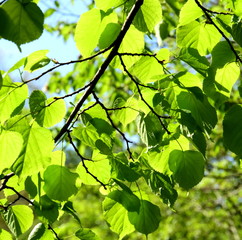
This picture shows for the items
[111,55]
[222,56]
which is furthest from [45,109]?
[222,56]

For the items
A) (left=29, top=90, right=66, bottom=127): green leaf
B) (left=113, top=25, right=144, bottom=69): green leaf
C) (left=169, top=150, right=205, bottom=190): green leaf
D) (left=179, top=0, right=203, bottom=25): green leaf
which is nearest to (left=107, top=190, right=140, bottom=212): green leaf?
(left=169, top=150, right=205, bottom=190): green leaf

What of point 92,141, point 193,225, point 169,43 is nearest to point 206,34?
point 92,141

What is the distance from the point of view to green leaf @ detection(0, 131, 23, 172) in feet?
2.12

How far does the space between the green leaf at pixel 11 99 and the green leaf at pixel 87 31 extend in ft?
0.51

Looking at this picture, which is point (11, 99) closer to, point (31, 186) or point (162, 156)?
point (31, 186)

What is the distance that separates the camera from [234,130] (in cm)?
76

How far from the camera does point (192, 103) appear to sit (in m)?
0.75

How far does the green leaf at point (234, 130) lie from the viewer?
752 millimetres

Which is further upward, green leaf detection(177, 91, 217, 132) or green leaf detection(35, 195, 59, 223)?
green leaf detection(177, 91, 217, 132)

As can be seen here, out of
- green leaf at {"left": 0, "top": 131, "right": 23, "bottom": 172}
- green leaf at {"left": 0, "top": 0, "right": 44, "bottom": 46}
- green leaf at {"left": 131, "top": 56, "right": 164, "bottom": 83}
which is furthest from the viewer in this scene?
green leaf at {"left": 131, "top": 56, "right": 164, "bottom": 83}

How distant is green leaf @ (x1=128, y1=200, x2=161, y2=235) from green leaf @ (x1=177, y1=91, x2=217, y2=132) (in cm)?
25

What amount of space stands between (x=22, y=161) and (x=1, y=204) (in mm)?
285

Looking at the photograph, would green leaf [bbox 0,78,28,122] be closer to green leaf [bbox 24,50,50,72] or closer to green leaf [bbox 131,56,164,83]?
green leaf [bbox 24,50,50,72]

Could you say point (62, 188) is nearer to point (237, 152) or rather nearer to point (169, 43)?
point (237, 152)
